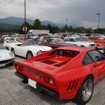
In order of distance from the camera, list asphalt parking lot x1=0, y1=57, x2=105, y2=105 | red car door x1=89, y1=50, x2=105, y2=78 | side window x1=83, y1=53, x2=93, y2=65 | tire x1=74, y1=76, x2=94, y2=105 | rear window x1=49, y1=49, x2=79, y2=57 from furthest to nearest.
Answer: rear window x1=49, y1=49, x2=79, y2=57
red car door x1=89, y1=50, x2=105, y2=78
side window x1=83, y1=53, x2=93, y2=65
asphalt parking lot x1=0, y1=57, x2=105, y2=105
tire x1=74, y1=76, x2=94, y2=105

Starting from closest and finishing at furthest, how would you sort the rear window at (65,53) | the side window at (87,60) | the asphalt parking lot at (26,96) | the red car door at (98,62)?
the asphalt parking lot at (26,96) < the side window at (87,60) < the red car door at (98,62) < the rear window at (65,53)

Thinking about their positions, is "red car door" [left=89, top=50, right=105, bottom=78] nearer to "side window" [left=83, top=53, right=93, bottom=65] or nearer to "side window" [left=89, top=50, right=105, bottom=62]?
"side window" [left=89, top=50, right=105, bottom=62]

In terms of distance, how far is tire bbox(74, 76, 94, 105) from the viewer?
11.3ft

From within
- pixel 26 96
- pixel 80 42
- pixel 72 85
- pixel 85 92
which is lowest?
pixel 26 96

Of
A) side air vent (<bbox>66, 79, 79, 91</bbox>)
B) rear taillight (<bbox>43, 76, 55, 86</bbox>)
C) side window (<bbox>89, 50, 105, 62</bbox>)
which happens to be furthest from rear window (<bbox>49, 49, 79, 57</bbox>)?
rear taillight (<bbox>43, 76, 55, 86</bbox>)

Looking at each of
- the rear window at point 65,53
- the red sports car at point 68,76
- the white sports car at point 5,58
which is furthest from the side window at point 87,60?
the white sports car at point 5,58

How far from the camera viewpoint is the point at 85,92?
372cm

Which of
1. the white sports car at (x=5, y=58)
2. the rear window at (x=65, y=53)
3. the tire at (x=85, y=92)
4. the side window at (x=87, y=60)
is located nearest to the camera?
the tire at (x=85, y=92)

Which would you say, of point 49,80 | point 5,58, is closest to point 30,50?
point 5,58

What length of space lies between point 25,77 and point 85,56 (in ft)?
5.56

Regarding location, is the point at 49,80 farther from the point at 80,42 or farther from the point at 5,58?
the point at 80,42

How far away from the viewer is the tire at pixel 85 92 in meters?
3.44

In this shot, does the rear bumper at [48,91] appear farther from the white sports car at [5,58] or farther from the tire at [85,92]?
the white sports car at [5,58]

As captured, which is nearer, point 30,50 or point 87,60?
point 87,60
